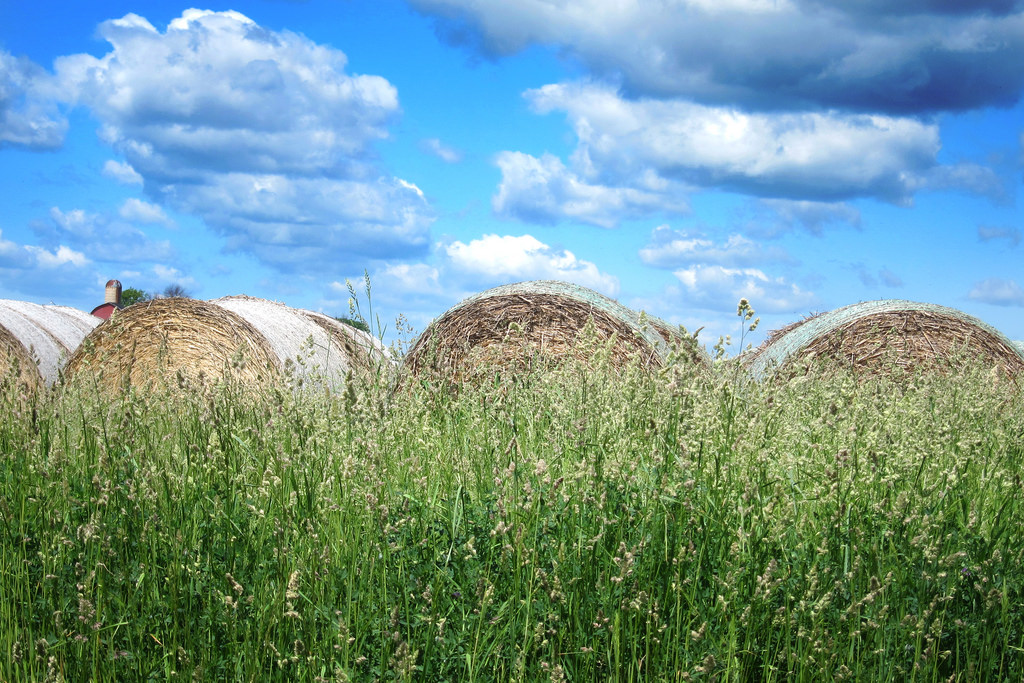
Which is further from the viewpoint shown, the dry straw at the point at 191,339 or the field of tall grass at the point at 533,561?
the dry straw at the point at 191,339

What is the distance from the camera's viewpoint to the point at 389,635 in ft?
8.00

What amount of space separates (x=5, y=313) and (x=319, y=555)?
10505 mm

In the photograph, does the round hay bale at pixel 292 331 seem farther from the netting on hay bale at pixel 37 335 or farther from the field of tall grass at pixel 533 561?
the field of tall grass at pixel 533 561

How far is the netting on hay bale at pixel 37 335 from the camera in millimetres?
10336

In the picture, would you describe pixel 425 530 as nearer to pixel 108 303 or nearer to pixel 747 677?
pixel 747 677

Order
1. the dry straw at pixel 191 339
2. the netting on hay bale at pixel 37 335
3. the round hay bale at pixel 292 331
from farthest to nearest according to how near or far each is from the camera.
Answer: the netting on hay bale at pixel 37 335 → the round hay bale at pixel 292 331 → the dry straw at pixel 191 339

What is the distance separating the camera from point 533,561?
2.78 m

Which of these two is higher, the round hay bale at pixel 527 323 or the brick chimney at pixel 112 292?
the brick chimney at pixel 112 292

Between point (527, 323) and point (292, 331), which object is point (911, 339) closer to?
point (527, 323)

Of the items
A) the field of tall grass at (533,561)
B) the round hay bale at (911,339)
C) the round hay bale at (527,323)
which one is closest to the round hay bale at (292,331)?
the round hay bale at (527,323)

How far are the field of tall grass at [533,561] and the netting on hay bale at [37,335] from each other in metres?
7.32

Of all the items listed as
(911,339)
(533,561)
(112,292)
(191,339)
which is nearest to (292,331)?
(191,339)

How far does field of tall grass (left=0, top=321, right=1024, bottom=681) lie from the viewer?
8.34 feet

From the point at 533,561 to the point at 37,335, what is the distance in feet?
34.5
